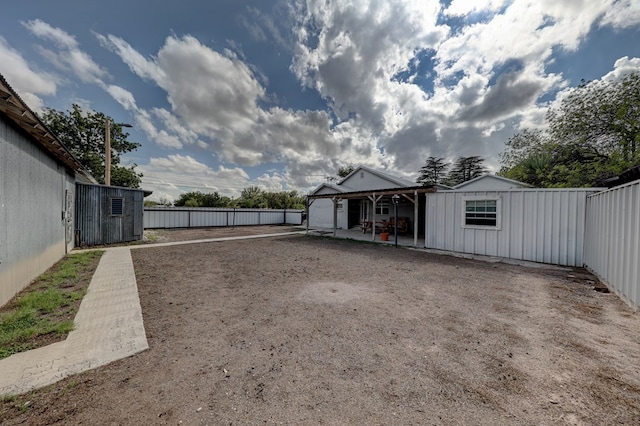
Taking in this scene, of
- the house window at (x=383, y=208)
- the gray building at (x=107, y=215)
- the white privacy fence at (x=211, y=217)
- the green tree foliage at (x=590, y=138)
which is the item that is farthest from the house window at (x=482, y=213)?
the white privacy fence at (x=211, y=217)

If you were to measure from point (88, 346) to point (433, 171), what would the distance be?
46.5 metres

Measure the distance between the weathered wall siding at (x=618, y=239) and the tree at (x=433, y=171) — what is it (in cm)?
3735

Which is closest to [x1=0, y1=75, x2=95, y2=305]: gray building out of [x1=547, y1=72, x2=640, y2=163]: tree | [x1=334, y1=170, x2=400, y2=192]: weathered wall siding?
[x1=334, y1=170, x2=400, y2=192]: weathered wall siding

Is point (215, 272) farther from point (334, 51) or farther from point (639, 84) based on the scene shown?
point (639, 84)

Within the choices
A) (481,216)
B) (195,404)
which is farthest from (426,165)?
(195,404)

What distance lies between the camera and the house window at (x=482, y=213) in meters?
7.89

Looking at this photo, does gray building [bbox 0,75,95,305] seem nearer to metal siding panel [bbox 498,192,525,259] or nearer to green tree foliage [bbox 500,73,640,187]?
metal siding panel [bbox 498,192,525,259]

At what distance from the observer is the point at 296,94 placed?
607 inches

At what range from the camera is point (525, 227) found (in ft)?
24.1

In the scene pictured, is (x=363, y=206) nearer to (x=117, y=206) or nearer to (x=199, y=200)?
(x=117, y=206)

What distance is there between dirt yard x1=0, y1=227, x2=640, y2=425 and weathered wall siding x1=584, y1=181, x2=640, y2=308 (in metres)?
0.42

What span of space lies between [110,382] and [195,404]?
3.06 ft

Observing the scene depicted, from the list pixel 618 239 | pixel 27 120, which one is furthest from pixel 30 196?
pixel 618 239

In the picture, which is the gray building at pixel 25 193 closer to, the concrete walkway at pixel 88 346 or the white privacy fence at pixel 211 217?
the concrete walkway at pixel 88 346
